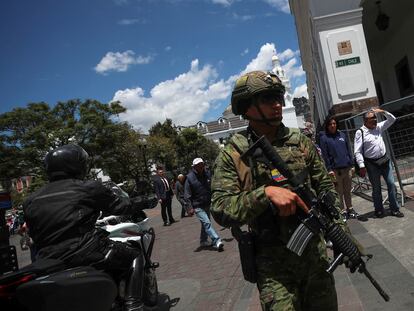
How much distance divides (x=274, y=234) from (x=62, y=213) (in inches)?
64.7

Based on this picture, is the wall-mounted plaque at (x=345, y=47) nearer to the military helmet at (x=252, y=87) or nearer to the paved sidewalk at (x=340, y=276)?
the paved sidewalk at (x=340, y=276)

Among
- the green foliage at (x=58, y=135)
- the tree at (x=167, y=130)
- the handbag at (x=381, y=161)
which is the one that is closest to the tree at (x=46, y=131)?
the green foliage at (x=58, y=135)

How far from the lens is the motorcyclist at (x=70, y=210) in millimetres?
2887

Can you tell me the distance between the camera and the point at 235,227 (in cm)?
209

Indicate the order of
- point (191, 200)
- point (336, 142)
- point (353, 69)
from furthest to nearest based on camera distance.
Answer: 1. point (353, 69)
2. point (191, 200)
3. point (336, 142)

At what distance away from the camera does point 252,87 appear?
2.16 m

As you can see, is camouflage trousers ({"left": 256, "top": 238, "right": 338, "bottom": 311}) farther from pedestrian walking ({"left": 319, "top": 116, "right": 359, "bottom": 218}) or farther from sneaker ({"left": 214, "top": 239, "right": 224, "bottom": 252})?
sneaker ({"left": 214, "top": 239, "right": 224, "bottom": 252})

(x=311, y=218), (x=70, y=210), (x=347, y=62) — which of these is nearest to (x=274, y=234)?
(x=311, y=218)

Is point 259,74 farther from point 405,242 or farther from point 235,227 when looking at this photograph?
point 405,242

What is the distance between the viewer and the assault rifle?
6.39 feet

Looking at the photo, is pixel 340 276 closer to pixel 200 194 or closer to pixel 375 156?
pixel 375 156

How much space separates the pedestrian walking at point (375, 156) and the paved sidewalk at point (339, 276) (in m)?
0.34

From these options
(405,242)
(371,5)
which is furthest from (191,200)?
(371,5)

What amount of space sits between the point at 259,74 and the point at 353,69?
978 centimetres
